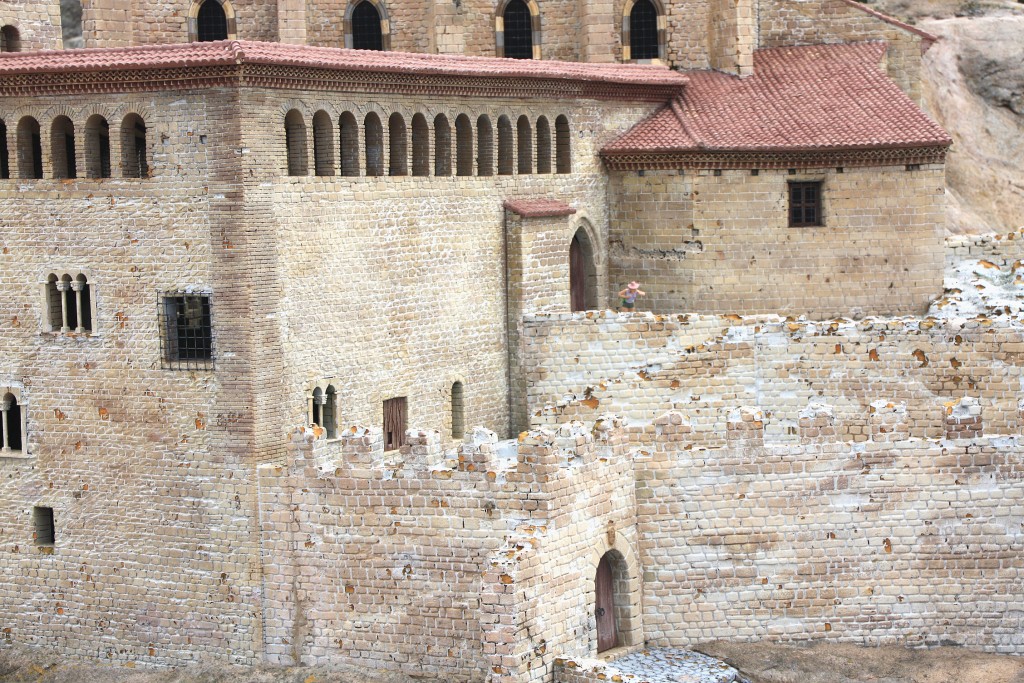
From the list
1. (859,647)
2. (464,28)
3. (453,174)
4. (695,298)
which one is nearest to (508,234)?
(453,174)

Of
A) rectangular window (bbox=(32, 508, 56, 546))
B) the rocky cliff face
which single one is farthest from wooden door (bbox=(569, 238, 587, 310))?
the rocky cliff face

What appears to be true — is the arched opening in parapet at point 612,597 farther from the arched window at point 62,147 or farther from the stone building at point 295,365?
the arched window at point 62,147

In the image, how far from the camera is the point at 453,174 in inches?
1629

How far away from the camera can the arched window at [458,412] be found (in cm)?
4197

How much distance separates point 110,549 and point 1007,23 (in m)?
33.6

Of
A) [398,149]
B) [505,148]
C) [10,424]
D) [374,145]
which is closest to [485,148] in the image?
[505,148]

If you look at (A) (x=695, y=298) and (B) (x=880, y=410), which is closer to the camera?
(B) (x=880, y=410)

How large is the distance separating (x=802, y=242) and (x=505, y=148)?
292 inches

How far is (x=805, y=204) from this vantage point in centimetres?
4653

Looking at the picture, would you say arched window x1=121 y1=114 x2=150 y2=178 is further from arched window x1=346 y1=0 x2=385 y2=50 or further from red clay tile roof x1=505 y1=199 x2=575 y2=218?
arched window x1=346 y1=0 x2=385 y2=50

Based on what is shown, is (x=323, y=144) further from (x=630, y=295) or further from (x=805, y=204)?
(x=805, y=204)

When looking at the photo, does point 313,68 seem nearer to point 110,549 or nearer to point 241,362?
point 241,362

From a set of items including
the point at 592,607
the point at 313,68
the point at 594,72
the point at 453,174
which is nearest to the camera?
the point at 592,607

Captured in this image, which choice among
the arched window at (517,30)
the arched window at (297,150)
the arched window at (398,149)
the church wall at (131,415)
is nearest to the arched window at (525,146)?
the arched window at (398,149)
